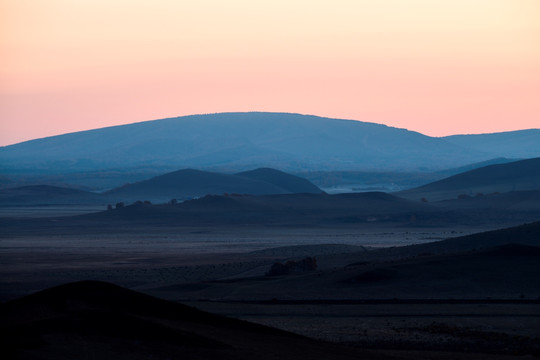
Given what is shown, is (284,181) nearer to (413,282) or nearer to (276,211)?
(276,211)

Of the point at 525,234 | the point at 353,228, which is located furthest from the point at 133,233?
the point at 525,234

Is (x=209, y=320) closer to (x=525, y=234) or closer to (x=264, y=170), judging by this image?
(x=525, y=234)

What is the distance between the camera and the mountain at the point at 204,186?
5034 inches

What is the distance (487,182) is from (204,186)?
37.2m

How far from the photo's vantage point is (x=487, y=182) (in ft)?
406

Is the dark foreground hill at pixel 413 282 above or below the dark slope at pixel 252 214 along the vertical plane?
below

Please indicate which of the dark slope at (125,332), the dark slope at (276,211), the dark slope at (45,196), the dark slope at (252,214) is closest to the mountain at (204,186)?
the dark slope at (45,196)

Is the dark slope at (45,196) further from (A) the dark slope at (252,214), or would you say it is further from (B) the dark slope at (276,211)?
(B) the dark slope at (276,211)

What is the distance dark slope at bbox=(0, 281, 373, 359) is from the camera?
15.4m

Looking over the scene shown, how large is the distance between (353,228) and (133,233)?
16.9 m

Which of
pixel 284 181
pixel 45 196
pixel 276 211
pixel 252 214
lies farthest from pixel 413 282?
pixel 284 181

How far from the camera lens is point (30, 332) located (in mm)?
15766

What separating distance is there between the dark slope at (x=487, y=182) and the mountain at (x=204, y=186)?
1850 cm

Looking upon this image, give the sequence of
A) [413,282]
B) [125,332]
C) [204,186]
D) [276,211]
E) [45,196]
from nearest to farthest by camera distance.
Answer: [125,332], [413,282], [276,211], [45,196], [204,186]
